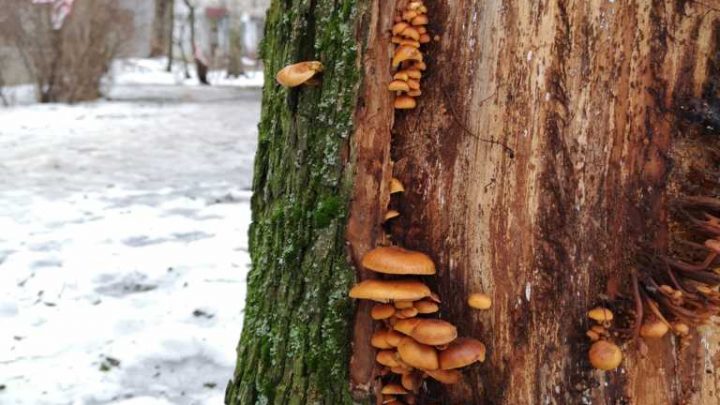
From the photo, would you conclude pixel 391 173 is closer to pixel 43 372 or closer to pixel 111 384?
pixel 111 384

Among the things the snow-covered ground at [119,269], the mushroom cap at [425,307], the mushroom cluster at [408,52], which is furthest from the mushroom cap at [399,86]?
the snow-covered ground at [119,269]

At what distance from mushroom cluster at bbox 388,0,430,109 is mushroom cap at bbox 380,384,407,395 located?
751 millimetres

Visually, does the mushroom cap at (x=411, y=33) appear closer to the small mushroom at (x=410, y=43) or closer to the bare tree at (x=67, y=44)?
the small mushroom at (x=410, y=43)

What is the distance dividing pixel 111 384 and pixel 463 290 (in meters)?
2.31

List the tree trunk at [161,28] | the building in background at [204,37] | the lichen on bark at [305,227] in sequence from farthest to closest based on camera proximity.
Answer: the tree trunk at [161,28] → the building in background at [204,37] → the lichen on bark at [305,227]

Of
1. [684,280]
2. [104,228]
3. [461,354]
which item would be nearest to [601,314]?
[684,280]

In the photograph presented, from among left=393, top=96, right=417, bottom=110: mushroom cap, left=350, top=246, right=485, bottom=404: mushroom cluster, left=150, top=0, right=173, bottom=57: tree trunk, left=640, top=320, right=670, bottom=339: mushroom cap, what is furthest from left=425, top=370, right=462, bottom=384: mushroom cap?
left=150, top=0, right=173, bottom=57: tree trunk

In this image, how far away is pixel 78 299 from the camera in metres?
4.12

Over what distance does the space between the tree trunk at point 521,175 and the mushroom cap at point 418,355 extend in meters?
0.16

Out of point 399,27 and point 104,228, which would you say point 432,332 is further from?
point 104,228

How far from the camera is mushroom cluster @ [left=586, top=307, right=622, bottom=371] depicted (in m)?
1.45

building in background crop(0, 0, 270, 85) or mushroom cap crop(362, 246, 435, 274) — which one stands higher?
building in background crop(0, 0, 270, 85)

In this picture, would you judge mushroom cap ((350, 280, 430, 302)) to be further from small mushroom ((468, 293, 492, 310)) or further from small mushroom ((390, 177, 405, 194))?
small mushroom ((390, 177, 405, 194))

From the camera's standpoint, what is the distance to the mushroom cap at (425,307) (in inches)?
60.1
